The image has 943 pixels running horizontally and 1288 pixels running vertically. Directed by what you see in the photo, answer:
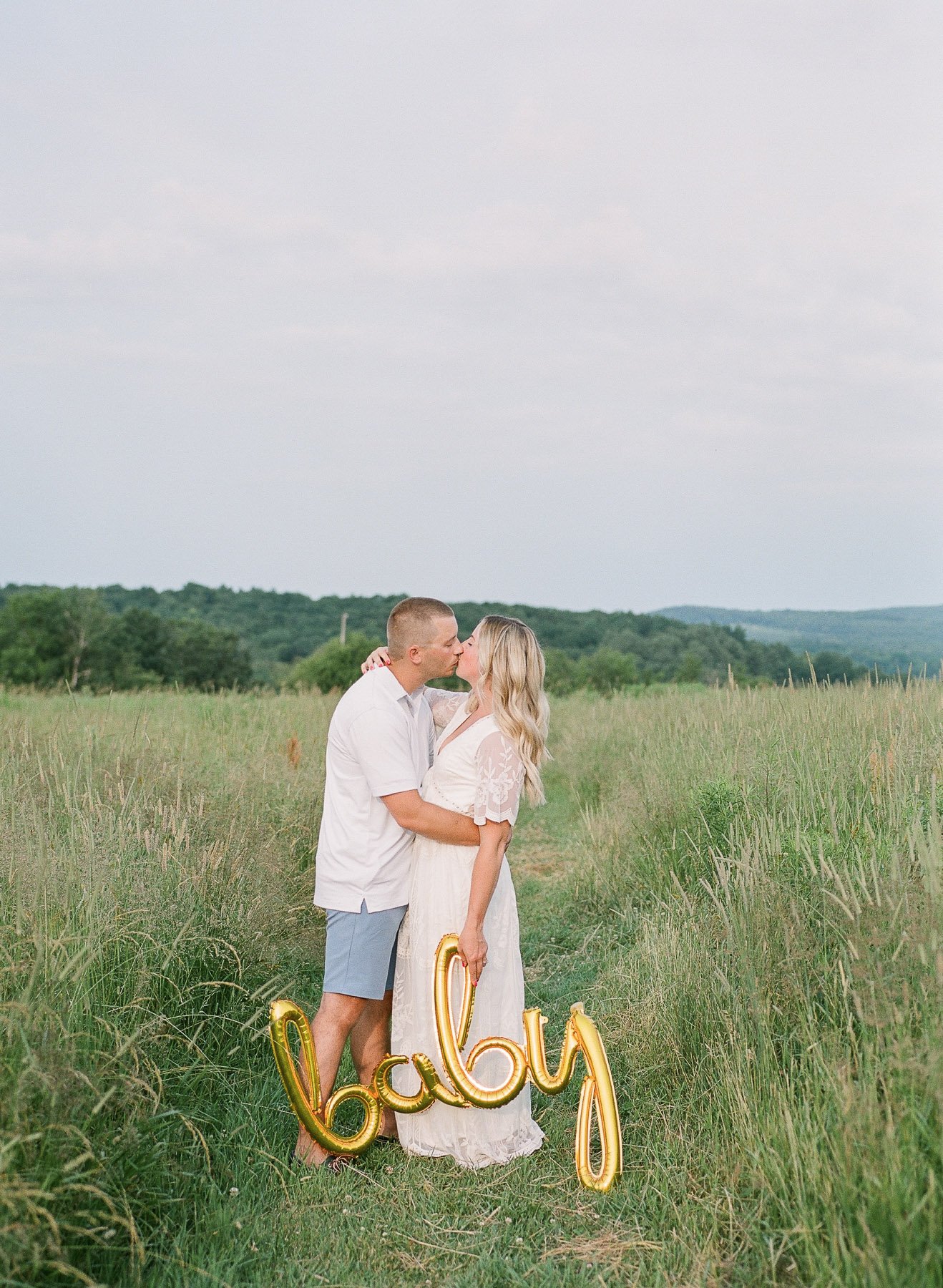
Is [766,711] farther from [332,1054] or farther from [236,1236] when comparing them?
[236,1236]

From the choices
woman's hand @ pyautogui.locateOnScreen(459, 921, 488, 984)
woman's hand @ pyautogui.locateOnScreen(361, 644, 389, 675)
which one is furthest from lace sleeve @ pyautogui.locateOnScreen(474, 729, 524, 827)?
woman's hand @ pyautogui.locateOnScreen(361, 644, 389, 675)

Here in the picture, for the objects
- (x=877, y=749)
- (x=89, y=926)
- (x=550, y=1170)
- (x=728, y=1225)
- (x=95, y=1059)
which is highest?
(x=877, y=749)

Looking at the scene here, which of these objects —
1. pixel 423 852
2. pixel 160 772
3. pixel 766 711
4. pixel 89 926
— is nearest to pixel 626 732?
pixel 766 711

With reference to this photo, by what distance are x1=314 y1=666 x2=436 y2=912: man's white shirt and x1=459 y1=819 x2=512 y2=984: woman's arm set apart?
356 mm

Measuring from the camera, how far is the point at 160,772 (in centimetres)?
696

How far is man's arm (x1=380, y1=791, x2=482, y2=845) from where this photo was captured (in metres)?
3.89

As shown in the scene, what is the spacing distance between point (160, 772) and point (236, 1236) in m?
4.11

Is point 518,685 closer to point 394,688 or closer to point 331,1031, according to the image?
point 394,688

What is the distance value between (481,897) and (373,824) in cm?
54

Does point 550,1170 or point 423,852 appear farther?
point 423,852

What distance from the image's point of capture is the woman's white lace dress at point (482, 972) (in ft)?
12.8

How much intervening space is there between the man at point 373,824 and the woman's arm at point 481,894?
0.43 feet

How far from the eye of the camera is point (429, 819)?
390cm

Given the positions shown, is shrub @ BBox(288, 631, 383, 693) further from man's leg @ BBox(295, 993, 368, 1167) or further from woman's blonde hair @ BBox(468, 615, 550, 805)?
woman's blonde hair @ BBox(468, 615, 550, 805)
